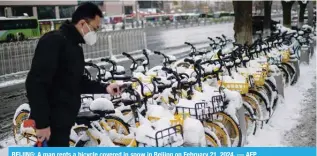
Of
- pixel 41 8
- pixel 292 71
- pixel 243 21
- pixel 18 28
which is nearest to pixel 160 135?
pixel 292 71

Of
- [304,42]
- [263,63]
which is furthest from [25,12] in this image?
[263,63]

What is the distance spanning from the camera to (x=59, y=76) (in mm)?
2557

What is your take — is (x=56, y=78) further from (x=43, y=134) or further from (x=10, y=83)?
(x=10, y=83)

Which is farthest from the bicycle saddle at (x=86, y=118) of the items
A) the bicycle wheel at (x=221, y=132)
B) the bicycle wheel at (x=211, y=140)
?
the bicycle wheel at (x=221, y=132)

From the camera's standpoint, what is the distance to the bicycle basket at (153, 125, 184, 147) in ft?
9.52

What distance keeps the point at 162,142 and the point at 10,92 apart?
7.10m

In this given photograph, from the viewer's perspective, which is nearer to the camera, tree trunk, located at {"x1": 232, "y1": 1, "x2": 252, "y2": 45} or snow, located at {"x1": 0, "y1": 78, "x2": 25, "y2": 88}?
tree trunk, located at {"x1": 232, "y1": 1, "x2": 252, "y2": 45}

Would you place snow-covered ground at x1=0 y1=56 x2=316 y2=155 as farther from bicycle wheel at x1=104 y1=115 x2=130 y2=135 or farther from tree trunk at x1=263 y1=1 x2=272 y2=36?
tree trunk at x1=263 y1=1 x2=272 y2=36

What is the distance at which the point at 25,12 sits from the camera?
2652 cm

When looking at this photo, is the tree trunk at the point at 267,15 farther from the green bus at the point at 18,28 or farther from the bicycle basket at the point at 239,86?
the bicycle basket at the point at 239,86

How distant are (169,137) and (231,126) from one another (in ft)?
4.78

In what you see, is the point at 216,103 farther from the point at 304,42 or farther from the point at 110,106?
the point at 304,42

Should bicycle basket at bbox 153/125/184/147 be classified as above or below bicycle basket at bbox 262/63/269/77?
below

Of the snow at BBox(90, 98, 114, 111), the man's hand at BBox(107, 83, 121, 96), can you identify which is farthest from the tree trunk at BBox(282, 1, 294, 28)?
the man's hand at BBox(107, 83, 121, 96)
